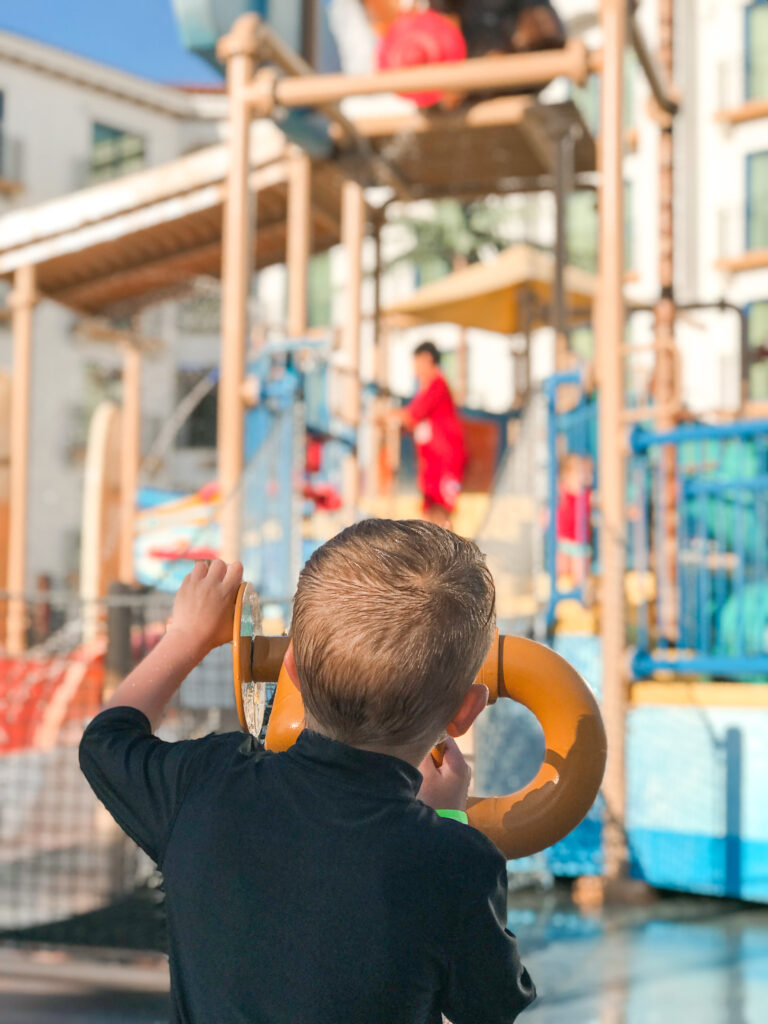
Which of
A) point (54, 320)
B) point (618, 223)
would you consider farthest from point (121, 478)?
point (54, 320)

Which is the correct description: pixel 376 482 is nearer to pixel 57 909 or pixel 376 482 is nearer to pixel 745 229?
pixel 57 909

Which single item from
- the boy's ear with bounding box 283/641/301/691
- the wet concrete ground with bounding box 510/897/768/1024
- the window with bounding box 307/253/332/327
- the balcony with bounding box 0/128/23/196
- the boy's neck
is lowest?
the wet concrete ground with bounding box 510/897/768/1024

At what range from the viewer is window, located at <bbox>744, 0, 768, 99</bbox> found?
23156 mm

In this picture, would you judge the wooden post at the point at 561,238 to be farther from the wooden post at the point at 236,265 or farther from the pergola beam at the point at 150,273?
the pergola beam at the point at 150,273

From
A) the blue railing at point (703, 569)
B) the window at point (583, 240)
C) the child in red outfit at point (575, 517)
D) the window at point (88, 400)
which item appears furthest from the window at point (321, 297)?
the blue railing at point (703, 569)

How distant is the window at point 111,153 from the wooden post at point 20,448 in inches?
791

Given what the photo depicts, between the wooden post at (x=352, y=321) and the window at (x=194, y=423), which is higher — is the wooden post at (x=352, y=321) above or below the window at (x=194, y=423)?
below

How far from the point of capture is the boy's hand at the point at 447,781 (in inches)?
52.6

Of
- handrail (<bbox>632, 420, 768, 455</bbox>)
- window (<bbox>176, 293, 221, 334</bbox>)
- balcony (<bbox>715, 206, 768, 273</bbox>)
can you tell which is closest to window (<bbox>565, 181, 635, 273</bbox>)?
balcony (<bbox>715, 206, 768, 273</bbox>)

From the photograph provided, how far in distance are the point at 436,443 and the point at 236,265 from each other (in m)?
1.73

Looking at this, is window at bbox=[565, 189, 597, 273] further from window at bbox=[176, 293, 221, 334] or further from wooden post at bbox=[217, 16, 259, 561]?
wooden post at bbox=[217, 16, 259, 561]

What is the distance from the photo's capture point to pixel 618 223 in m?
6.71

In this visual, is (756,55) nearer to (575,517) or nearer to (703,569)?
(575,517)

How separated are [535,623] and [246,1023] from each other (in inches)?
205
